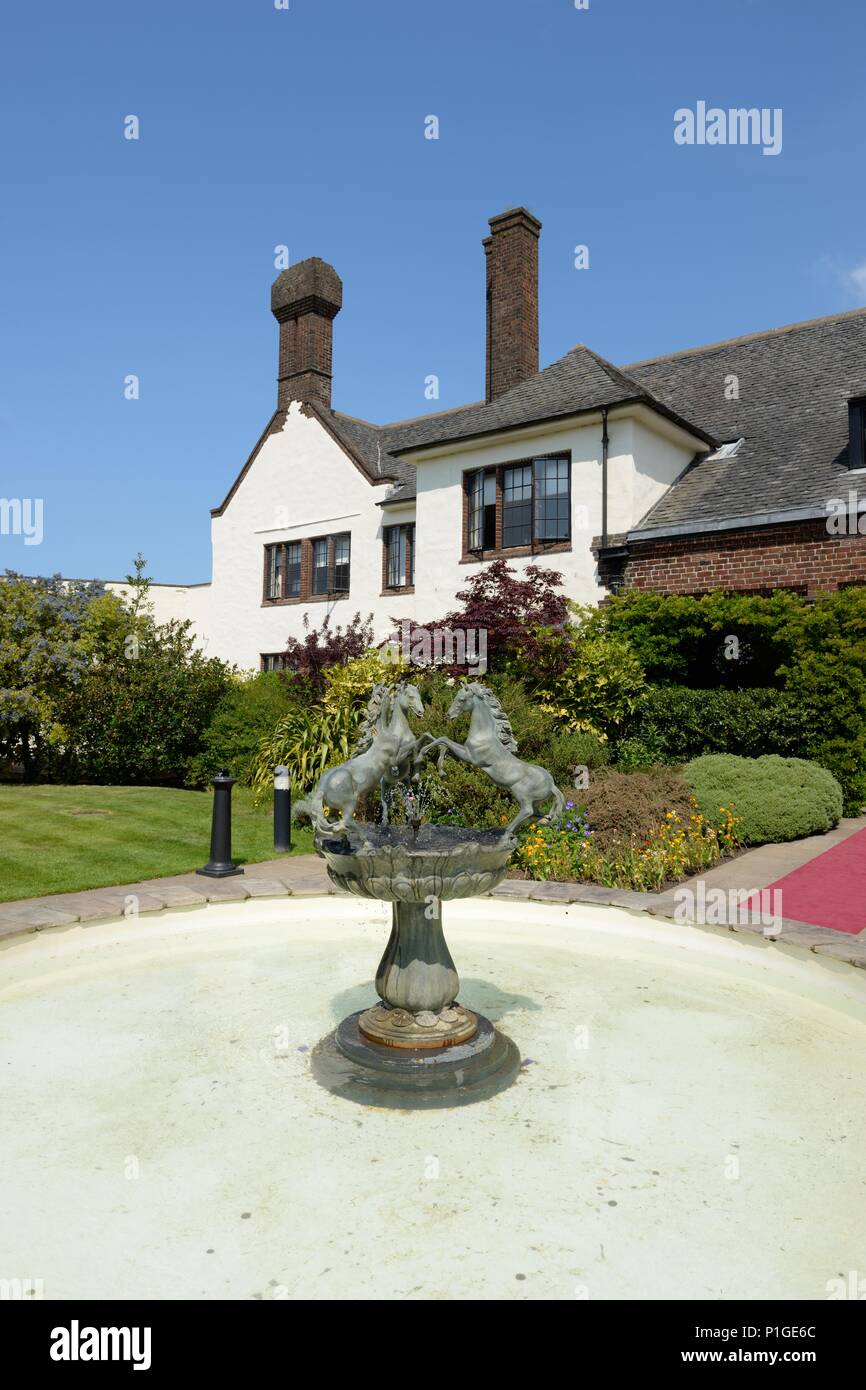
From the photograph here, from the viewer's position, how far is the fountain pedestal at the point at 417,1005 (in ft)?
15.2

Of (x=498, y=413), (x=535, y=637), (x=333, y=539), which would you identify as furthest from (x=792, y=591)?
(x=333, y=539)

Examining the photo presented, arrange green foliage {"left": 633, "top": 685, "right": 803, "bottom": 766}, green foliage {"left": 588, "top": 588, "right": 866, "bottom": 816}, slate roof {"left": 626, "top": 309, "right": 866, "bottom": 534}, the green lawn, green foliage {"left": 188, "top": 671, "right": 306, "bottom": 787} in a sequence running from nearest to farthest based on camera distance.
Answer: the green lawn, green foliage {"left": 588, "top": 588, "right": 866, "bottom": 816}, green foliage {"left": 633, "top": 685, "right": 803, "bottom": 766}, slate roof {"left": 626, "top": 309, "right": 866, "bottom": 534}, green foliage {"left": 188, "top": 671, "right": 306, "bottom": 787}

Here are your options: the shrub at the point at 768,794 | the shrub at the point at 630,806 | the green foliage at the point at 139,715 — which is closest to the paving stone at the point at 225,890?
the shrub at the point at 630,806

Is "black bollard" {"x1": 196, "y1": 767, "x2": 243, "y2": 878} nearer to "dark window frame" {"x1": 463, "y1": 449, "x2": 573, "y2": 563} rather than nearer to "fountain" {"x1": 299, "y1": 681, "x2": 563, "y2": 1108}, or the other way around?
"fountain" {"x1": 299, "y1": 681, "x2": 563, "y2": 1108}

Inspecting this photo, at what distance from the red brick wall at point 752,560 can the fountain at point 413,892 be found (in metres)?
11.7

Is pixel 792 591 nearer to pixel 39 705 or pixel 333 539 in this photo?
pixel 333 539

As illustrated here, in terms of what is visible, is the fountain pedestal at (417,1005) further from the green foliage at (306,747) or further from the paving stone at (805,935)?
the green foliage at (306,747)

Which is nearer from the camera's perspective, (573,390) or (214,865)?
(214,865)

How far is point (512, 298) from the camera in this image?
22.0m

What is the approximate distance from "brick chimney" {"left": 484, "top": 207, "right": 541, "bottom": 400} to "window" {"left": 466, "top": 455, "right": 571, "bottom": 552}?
3.82 metres

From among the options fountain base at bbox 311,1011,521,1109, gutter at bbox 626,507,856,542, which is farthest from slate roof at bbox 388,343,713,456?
fountain base at bbox 311,1011,521,1109

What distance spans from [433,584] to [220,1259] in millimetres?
18376

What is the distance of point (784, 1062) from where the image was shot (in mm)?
4906

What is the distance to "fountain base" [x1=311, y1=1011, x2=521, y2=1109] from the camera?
178 inches
